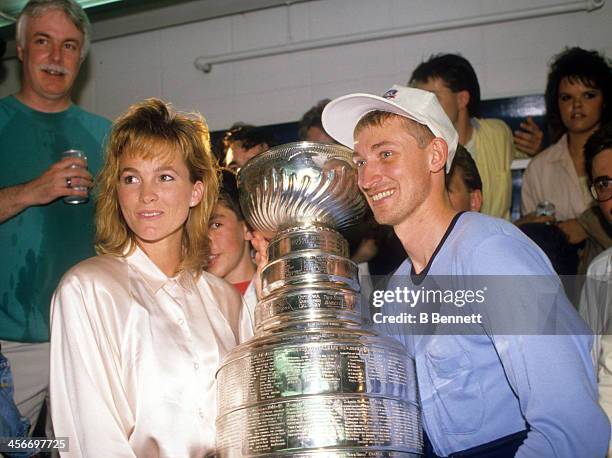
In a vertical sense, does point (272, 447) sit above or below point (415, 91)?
below

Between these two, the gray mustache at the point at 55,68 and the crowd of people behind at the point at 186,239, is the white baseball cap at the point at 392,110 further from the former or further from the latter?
the gray mustache at the point at 55,68

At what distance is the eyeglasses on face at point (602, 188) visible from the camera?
7.64 feet

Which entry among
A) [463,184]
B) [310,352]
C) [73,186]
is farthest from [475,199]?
[73,186]

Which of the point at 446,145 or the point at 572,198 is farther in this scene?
the point at 572,198

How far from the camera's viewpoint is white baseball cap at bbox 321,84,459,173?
1834 mm

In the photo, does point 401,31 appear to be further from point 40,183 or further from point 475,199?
point 40,183

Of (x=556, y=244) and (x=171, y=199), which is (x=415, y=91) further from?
(x=556, y=244)

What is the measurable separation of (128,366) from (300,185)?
0.57 m

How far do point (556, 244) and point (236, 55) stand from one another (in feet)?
6.48

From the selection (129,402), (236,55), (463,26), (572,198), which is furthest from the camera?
(236,55)

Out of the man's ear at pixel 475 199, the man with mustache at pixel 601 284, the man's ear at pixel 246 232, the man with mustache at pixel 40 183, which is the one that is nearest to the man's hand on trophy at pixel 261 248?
the man's ear at pixel 246 232

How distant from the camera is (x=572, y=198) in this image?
2.92 m

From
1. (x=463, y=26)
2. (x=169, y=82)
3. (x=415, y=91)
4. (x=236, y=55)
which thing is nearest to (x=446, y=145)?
(x=415, y=91)

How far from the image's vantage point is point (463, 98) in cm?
305
